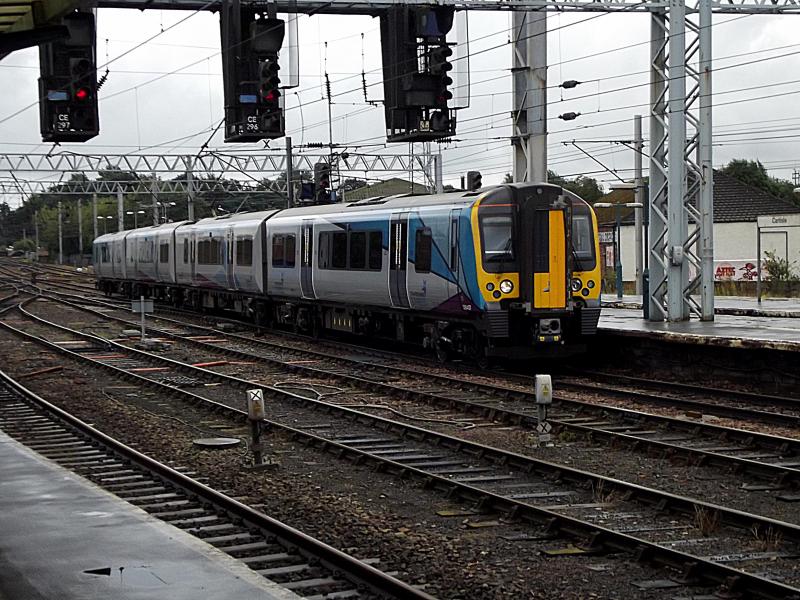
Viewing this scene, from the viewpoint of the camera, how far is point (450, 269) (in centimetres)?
2056

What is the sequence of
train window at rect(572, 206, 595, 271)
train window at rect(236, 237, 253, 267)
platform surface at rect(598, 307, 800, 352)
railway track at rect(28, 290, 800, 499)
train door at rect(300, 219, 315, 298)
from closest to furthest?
1. railway track at rect(28, 290, 800, 499)
2. platform surface at rect(598, 307, 800, 352)
3. train window at rect(572, 206, 595, 271)
4. train door at rect(300, 219, 315, 298)
5. train window at rect(236, 237, 253, 267)

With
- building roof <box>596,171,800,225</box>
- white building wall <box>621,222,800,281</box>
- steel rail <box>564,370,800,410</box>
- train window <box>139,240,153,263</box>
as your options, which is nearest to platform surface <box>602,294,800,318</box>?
steel rail <box>564,370,800,410</box>

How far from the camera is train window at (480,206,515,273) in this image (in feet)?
65.2

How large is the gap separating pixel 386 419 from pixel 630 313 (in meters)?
15.2

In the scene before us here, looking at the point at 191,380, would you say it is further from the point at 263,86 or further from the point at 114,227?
A: the point at 114,227

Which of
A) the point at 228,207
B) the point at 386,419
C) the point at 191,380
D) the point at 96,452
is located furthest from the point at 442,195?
the point at 228,207

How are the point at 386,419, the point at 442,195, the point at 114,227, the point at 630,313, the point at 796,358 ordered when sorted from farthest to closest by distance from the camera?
the point at 114,227 < the point at 630,313 < the point at 442,195 < the point at 796,358 < the point at 386,419

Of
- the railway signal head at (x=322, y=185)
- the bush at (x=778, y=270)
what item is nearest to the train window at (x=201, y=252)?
the railway signal head at (x=322, y=185)

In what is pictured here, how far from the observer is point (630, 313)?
29.2 m

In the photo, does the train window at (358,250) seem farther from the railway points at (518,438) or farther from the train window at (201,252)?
the train window at (201,252)

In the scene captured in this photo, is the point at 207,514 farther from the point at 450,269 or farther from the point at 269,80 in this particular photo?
the point at 450,269

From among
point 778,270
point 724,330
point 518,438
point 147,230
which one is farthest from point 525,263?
point 147,230

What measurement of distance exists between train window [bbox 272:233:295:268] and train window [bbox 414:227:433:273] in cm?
716

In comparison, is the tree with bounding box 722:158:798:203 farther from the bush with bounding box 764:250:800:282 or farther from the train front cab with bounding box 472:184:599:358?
the train front cab with bounding box 472:184:599:358
